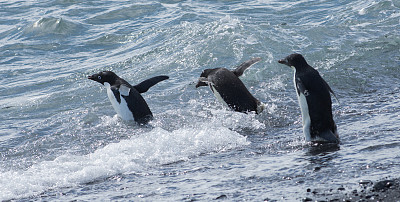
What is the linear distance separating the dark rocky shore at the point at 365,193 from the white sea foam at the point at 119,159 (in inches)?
72.9

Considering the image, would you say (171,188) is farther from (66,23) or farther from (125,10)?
(125,10)

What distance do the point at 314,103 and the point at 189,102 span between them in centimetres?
283

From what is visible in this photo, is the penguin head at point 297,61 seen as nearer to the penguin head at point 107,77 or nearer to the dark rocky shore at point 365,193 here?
the dark rocky shore at point 365,193

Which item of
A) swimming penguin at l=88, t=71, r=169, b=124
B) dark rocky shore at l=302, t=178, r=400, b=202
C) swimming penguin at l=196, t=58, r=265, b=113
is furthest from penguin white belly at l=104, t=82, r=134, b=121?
dark rocky shore at l=302, t=178, r=400, b=202

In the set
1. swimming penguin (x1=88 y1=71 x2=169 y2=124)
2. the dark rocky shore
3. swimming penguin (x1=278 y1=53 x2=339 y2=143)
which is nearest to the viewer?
the dark rocky shore

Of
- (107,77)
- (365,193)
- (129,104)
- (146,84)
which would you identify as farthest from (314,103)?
(107,77)

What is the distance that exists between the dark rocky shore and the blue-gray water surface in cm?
4

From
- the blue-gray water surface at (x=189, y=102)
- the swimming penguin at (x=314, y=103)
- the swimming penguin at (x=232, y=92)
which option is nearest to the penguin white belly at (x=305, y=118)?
the swimming penguin at (x=314, y=103)

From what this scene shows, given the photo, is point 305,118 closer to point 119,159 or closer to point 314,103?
point 314,103

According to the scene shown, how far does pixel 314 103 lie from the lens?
5.48 m

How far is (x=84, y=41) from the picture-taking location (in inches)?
516

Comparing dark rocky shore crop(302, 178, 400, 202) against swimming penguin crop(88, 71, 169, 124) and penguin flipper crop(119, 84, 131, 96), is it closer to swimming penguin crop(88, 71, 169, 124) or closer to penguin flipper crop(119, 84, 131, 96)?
swimming penguin crop(88, 71, 169, 124)

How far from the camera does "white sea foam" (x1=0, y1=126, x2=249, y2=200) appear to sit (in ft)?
15.8

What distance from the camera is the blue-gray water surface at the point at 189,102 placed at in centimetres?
439
